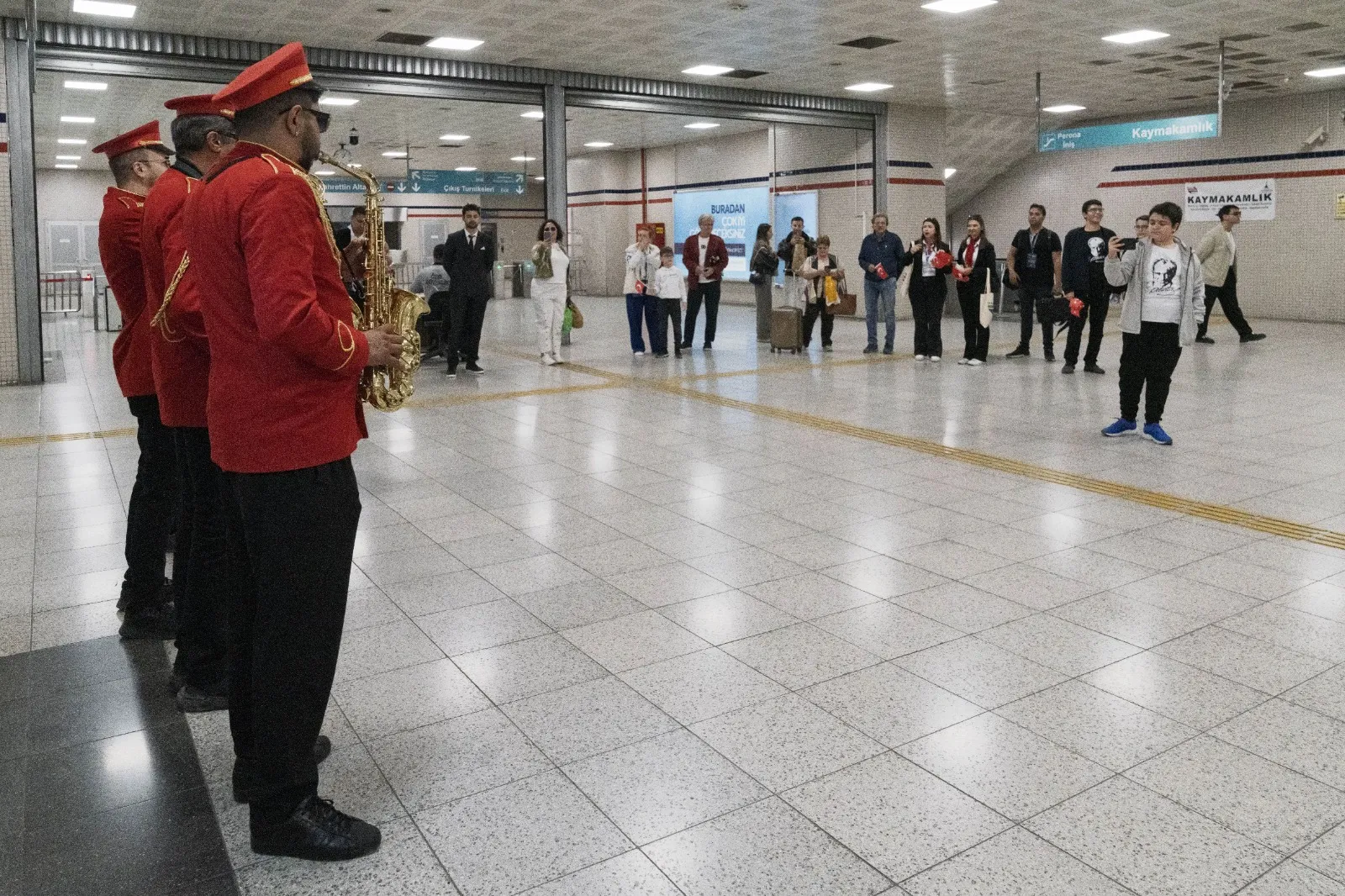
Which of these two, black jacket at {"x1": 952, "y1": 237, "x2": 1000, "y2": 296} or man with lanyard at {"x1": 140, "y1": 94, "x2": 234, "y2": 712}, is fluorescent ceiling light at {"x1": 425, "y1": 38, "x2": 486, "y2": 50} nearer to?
black jacket at {"x1": 952, "y1": 237, "x2": 1000, "y2": 296}

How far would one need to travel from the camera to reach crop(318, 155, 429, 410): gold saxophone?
8.34 ft

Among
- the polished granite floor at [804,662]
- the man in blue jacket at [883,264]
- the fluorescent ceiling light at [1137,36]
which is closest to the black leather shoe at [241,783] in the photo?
the polished granite floor at [804,662]

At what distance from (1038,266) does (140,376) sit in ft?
32.9

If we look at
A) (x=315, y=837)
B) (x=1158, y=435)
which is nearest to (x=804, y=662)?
(x=315, y=837)

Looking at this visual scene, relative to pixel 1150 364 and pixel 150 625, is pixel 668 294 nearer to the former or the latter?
pixel 1150 364

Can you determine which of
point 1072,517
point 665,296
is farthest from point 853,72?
point 1072,517

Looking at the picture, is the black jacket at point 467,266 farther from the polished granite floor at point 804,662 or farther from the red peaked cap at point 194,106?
the red peaked cap at point 194,106

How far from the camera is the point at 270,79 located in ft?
7.30

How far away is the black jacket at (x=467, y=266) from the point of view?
11312 millimetres

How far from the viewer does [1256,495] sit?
5699 mm

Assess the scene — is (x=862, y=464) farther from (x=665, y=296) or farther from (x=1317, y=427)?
(x=665, y=296)

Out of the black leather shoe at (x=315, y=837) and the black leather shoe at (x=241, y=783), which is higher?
the black leather shoe at (x=241, y=783)

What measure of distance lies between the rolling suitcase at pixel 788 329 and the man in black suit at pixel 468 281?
3.46m

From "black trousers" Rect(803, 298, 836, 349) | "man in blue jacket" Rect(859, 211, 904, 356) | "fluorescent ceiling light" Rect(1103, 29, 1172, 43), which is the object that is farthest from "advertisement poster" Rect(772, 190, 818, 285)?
"fluorescent ceiling light" Rect(1103, 29, 1172, 43)
